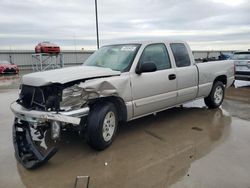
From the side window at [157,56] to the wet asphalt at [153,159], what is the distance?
52.4 inches

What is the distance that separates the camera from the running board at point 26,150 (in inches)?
147

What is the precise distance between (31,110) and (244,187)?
3.15 meters

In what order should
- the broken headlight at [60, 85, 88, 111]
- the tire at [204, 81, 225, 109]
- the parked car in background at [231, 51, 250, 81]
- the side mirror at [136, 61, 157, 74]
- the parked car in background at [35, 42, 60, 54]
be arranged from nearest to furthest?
the broken headlight at [60, 85, 88, 111] → the side mirror at [136, 61, 157, 74] → the tire at [204, 81, 225, 109] → the parked car in background at [231, 51, 250, 81] → the parked car in background at [35, 42, 60, 54]

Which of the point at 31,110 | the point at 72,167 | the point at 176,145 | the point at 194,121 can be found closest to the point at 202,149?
the point at 176,145

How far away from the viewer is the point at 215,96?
7184mm

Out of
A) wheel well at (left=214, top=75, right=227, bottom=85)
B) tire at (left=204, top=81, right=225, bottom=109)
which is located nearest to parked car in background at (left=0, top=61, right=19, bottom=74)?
tire at (left=204, top=81, right=225, bottom=109)

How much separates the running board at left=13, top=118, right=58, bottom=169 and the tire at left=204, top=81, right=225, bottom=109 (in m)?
4.74

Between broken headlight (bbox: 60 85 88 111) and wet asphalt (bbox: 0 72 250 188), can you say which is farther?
broken headlight (bbox: 60 85 88 111)

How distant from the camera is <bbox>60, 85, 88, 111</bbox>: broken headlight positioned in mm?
3898

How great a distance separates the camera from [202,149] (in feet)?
14.5

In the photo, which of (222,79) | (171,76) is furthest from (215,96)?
(171,76)

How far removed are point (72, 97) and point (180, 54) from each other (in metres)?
3.18

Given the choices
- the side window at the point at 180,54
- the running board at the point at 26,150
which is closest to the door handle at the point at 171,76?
the side window at the point at 180,54

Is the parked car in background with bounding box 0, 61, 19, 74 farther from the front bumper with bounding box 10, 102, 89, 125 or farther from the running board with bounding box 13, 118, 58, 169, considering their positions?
the front bumper with bounding box 10, 102, 89, 125
